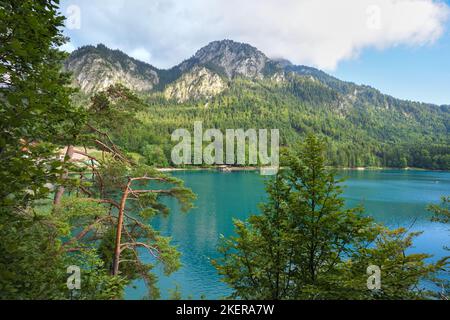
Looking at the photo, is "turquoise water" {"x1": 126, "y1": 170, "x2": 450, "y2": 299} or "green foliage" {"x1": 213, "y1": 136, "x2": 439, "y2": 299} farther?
"turquoise water" {"x1": 126, "y1": 170, "x2": 450, "y2": 299}

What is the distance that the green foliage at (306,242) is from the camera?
6.14 m

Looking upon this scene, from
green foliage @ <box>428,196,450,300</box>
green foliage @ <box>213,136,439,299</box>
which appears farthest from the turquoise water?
green foliage @ <box>428,196,450,300</box>

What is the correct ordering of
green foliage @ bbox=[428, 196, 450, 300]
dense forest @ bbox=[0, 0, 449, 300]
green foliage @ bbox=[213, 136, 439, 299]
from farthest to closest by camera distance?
green foliage @ bbox=[428, 196, 450, 300] < green foliage @ bbox=[213, 136, 439, 299] < dense forest @ bbox=[0, 0, 449, 300]

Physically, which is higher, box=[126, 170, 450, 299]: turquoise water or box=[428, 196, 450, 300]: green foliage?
box=[428, 196, 450, 300]: green foliage

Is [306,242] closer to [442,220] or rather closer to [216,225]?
[442,220]

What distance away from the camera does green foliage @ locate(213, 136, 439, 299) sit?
20.1 ft

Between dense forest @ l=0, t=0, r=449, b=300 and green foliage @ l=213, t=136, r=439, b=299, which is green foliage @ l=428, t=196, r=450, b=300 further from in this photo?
green foliage @ l=213, t=136, r=439, b=299

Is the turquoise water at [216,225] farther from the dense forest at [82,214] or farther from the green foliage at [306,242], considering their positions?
the dense forest at [82,214]

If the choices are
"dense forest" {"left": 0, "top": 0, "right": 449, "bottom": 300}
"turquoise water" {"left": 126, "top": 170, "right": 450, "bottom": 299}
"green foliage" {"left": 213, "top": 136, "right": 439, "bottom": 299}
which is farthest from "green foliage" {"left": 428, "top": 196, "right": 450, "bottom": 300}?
"turquoise water" {"left": 126, "top": 170, "right": 450, "bottom": 299}

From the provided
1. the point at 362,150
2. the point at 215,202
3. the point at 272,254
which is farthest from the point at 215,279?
the point at 362,150

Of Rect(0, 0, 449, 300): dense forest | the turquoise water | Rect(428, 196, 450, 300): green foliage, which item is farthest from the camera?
the turquoise water

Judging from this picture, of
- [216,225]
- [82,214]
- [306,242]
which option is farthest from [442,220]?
[216,225]

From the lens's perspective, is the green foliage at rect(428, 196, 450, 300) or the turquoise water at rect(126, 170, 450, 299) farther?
the turquoise water at rect(126, 170, 450, 299)
